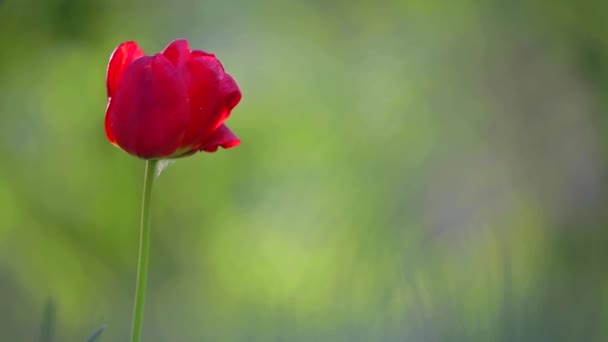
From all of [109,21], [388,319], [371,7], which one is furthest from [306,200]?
[388,319]

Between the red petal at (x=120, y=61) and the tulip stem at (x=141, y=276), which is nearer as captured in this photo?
the tulip stem at (x=141, y=276)

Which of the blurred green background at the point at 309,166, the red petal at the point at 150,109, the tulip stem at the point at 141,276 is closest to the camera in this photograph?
the tulip stem at the point at 141,276

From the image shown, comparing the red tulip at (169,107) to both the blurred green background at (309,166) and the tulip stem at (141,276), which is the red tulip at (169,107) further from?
the blurred green background at (309,166)

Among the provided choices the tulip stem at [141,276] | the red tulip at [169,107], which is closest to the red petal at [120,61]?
the red tulip at [169,107]

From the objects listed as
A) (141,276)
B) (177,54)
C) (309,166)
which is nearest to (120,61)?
Result: (177,54)

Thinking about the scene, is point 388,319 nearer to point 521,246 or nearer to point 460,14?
point 521,246

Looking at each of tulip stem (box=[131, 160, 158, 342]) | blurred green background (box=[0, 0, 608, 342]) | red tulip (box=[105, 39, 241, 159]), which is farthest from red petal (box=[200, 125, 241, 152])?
blurred green background (box=[0, 0, 608, 342])
